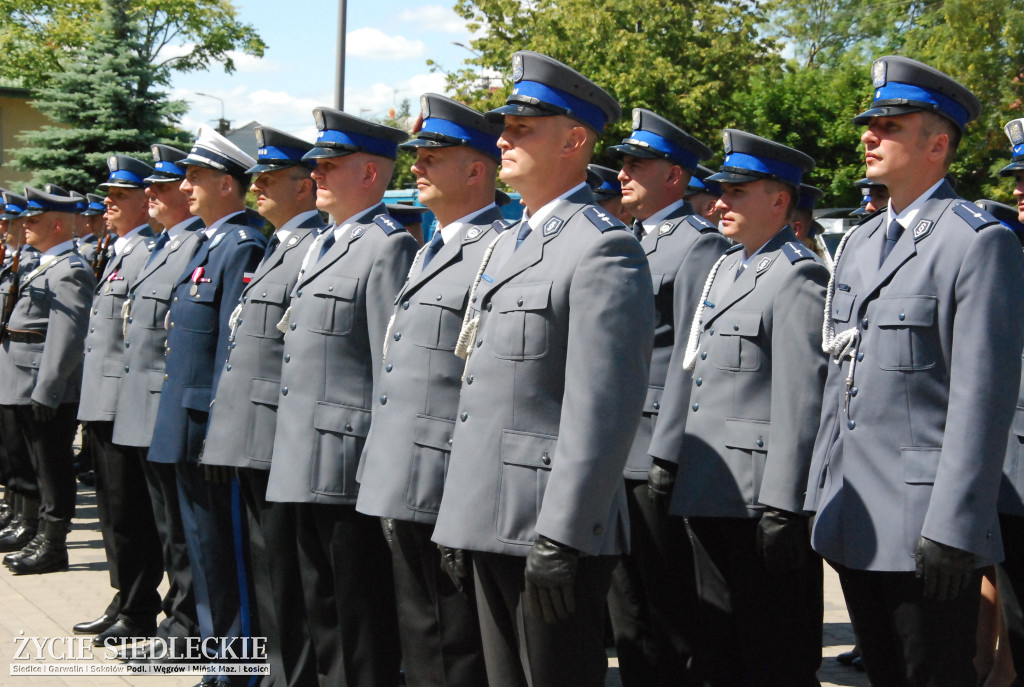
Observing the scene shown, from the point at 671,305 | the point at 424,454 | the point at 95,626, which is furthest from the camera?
the point at 95,626

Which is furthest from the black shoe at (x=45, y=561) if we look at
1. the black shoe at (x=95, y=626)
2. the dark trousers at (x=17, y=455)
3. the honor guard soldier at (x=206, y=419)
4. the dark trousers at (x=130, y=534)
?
the honor guard soldier at (x=206, y=419)

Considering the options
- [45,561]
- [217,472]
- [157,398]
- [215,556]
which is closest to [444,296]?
[217,472]

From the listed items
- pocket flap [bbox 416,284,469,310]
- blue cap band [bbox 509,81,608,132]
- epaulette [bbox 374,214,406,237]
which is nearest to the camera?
blue cap band [bbox 509,81,608,132]

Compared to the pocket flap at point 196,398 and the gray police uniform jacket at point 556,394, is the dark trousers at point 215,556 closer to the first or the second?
the pocket flap at point 196,398

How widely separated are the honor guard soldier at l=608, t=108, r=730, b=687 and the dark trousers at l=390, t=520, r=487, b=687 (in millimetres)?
1110

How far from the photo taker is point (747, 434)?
4.31 m

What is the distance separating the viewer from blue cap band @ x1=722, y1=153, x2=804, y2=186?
456 centimetres

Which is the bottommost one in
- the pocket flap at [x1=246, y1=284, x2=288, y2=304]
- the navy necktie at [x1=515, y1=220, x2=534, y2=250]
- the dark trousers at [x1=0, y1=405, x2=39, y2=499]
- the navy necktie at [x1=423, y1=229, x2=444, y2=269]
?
the dark trousers at [x1=0, y1=405, x2=39, y2=499]

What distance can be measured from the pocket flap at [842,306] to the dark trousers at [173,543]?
3153mm

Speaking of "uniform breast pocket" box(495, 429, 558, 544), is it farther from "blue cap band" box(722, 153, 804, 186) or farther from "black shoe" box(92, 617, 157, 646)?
"black shoe" box(92, 617, 157, 646)

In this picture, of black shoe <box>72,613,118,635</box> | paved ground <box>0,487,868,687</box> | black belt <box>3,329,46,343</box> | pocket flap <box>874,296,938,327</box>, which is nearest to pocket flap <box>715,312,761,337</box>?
pocket flap <box>874,296,938,327</box>

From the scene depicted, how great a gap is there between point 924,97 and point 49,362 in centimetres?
587

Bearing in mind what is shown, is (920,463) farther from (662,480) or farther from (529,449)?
(662,480)

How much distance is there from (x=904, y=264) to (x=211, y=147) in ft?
11.2
